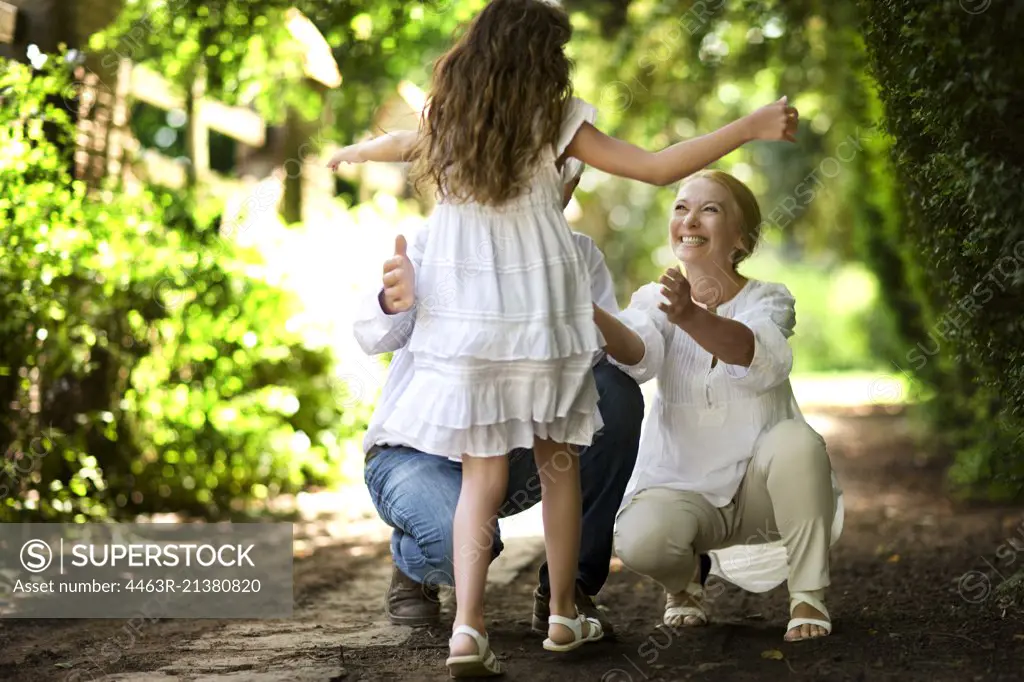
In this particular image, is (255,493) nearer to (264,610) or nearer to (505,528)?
(505,528)

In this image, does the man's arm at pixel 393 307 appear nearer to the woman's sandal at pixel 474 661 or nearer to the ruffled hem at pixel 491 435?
the ruffled hem at pixel 491 435

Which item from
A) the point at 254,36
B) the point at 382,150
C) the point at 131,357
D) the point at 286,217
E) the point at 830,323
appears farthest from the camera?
the point at 830,323

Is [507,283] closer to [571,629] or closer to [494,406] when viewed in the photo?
[494,406]

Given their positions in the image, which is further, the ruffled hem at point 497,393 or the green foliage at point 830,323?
the green foliage at point 830,323

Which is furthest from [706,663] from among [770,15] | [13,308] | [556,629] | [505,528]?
[770,15]

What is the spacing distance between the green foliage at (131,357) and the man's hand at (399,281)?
1.87 metres

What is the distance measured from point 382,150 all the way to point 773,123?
1037mm

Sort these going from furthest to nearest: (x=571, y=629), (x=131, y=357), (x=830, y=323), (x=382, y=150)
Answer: (x=830, y=323) < (x=131, y=357) < (x=382, y=150) < (x=571, y=629)

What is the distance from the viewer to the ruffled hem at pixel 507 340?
2.78m

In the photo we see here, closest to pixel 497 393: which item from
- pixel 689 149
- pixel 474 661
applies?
pixel 474 661

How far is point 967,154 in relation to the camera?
296 cm

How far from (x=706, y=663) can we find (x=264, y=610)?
168 cm

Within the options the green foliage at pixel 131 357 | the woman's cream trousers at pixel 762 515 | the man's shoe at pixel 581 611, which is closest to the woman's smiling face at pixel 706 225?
the woman's cream trousers at pixel 762 515

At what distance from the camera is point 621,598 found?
4.24m
